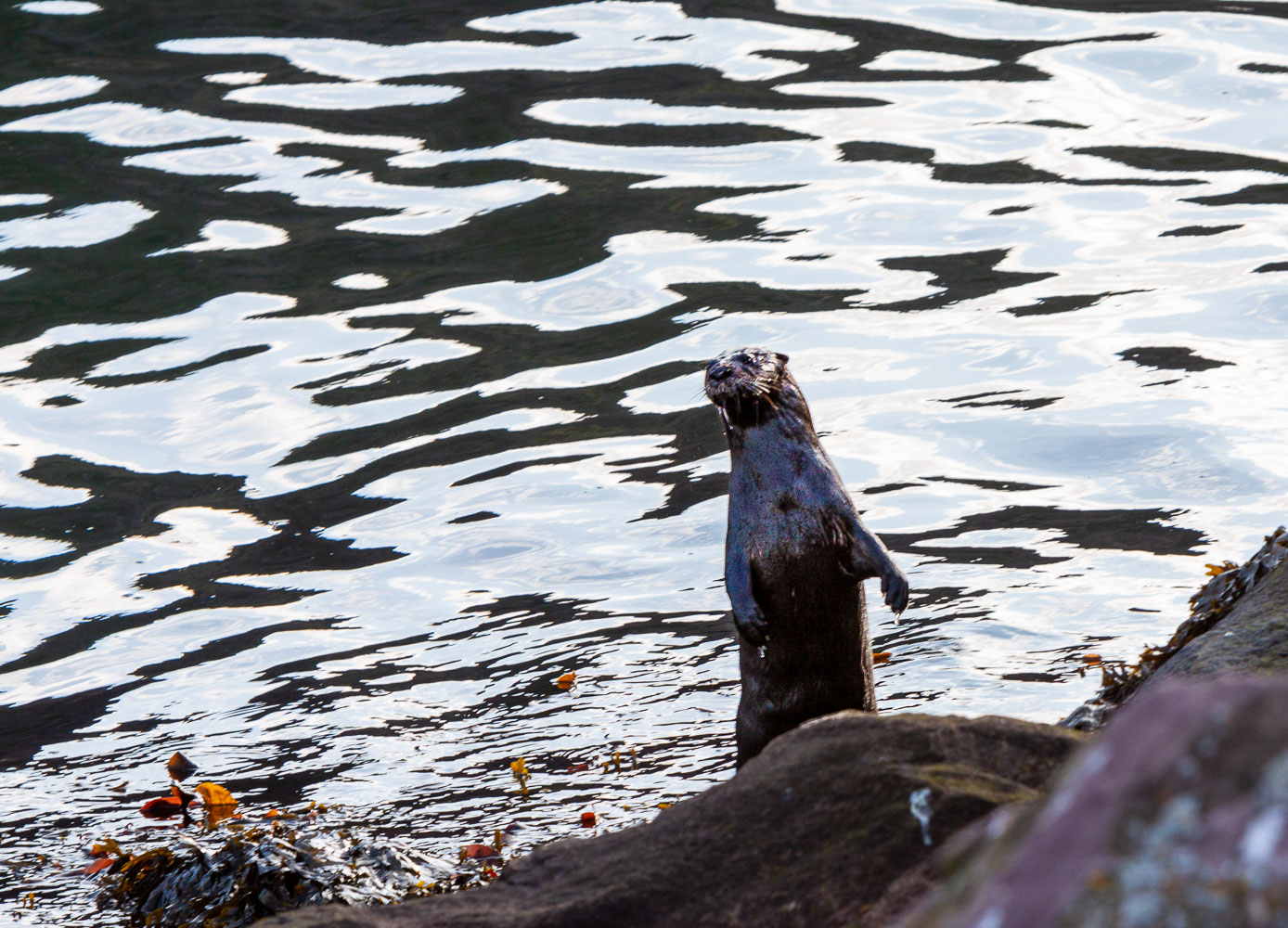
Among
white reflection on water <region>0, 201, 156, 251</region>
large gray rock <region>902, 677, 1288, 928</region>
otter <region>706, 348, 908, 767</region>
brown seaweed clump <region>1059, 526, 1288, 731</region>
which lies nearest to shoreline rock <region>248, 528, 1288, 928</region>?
large gray rock <region>902, 677, 1288, 928</region>

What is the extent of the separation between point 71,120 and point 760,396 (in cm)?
1067

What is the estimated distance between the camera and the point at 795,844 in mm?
3139

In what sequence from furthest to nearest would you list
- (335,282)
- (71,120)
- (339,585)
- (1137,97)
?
(71,120), (1137,97), (335,282), (339,585)

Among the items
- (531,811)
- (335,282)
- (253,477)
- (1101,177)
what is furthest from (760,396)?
(1101,177)

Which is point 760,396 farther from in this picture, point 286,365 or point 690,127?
point 690,127

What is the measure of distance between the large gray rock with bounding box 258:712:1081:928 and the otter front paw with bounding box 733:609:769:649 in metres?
1.56

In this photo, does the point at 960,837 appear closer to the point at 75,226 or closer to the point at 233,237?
the point at 233,237

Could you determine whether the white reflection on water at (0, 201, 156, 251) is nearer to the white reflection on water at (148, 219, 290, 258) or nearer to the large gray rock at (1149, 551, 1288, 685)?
the white reflection on water at (148, 219, 290, 258)

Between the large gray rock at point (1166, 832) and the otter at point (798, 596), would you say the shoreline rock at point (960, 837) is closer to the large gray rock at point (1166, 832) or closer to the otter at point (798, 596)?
the large gray rock at point (1166, 832)

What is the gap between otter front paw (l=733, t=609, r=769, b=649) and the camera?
5113mm

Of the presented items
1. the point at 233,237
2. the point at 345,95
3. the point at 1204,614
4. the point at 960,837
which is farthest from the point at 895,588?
the point at 345,95

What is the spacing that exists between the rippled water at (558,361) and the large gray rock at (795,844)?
2.18 metres

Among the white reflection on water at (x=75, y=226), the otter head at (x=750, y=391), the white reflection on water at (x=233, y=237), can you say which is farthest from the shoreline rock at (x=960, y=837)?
the white reflection on water at (x=75, y=226)

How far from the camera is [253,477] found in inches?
356
